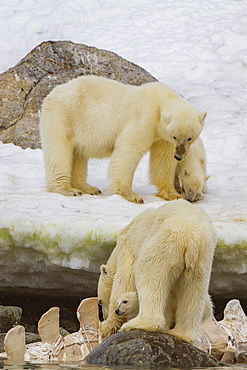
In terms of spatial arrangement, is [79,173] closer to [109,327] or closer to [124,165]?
[124,165]

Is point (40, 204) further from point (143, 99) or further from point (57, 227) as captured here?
point (143, 99)

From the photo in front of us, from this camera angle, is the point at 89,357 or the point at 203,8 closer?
the point at 89,357

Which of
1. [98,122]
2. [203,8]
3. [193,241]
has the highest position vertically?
[203,8]

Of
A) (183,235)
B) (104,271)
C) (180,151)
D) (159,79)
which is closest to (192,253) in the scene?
(183,235)

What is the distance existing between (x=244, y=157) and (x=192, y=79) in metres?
4.46

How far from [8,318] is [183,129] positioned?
9.56 feet

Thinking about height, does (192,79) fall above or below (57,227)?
above

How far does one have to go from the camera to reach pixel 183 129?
23.7 ft

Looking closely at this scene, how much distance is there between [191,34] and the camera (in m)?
15.8

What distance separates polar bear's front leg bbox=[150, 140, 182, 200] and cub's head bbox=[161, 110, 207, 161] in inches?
28.6

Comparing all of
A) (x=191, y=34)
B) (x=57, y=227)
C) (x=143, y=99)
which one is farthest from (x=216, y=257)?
(x=191, y=34)

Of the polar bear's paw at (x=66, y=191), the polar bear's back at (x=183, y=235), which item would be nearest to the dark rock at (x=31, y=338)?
the polar bear's back at (x=183, y=235)

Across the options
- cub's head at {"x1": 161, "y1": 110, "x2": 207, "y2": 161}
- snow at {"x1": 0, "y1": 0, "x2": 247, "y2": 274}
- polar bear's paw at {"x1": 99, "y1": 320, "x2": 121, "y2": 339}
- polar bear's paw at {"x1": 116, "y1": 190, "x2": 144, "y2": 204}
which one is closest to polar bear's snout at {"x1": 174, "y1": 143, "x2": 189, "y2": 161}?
cub's head at {"x1": 161, "y1": 110, "x2": 207, "y2": 161}

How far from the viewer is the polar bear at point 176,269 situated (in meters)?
3.72
